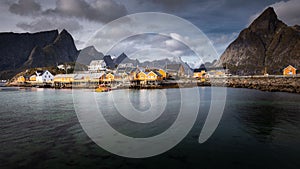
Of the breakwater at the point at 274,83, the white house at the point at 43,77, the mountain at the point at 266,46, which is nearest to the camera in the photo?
the breakwater at the point at 274,83

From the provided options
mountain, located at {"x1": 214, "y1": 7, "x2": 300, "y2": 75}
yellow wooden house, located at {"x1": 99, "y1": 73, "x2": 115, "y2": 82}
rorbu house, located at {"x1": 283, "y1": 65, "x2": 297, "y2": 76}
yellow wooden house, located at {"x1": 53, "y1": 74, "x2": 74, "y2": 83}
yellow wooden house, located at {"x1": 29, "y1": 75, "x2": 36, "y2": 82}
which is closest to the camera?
yellow wooden house, located at {"x1": 99, "y1": 73, "x2": 115, "y2": 82}

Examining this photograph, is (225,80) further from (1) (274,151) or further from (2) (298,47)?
(2) (298,47)

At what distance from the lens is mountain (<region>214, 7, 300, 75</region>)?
138 metres

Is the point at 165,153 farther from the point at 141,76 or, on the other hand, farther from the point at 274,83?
the point at 141,76

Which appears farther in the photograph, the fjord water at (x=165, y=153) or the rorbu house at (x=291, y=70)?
the rorbu house at (x=291, y=70)

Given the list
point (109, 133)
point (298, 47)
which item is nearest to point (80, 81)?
point (109, 133)

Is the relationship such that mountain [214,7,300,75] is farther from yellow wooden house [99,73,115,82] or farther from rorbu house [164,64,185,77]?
yellow wooden house [99,73,115,82]

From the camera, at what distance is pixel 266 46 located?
178875 millimetres

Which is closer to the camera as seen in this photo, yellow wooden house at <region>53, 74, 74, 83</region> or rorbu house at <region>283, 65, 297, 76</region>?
rorbu house at <region>283, 65, 297, 76</region>

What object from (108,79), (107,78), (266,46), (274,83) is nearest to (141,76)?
(108,79)

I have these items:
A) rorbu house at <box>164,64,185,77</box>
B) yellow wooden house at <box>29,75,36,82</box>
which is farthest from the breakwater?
yellow wooden house at <box>29,75,36,82</box>

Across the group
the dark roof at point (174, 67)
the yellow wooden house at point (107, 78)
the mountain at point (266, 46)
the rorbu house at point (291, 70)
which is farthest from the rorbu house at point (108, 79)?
the mountain at point (266, 46)

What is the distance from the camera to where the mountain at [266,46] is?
5428 inches

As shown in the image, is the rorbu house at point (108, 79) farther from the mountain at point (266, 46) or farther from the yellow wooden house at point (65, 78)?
the mountain at point (266, 46)
